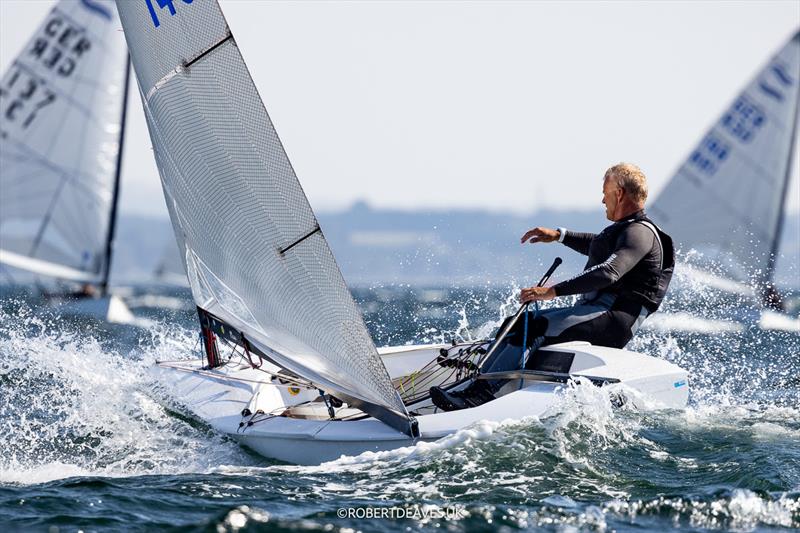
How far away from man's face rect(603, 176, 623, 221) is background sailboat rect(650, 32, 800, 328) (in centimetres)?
1316

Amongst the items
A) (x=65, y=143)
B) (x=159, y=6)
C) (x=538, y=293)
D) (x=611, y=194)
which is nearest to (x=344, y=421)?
(x=538, y=293)

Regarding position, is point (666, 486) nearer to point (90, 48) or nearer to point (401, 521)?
point (401, 521)

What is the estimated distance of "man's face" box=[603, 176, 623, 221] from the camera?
5.46 metres

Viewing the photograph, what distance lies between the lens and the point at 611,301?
5.52 m

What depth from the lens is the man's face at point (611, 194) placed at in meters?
5.46

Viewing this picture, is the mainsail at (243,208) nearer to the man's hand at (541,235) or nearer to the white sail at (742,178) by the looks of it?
the man's hand at (541,235)

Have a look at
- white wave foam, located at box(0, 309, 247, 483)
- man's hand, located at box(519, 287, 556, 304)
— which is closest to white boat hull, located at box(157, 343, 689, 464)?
white wave foam, located at box(0, 309, 247, 483)

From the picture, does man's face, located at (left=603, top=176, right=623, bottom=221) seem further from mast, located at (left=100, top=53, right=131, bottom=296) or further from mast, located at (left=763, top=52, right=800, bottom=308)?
mast, located at (left=100, top=53, right=131, bottom=296)

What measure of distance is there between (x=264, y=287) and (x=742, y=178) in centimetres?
1495

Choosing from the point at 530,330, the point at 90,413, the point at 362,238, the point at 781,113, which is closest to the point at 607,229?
the point at 530,330

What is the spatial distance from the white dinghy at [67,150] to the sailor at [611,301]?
1352cm

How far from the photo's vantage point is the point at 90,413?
5.89 meters

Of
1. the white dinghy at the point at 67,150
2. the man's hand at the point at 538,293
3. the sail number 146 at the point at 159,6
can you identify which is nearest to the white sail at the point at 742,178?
the white dinghy at the point at 67,150

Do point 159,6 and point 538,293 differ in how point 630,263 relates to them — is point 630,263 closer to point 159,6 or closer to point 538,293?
point 538,293
